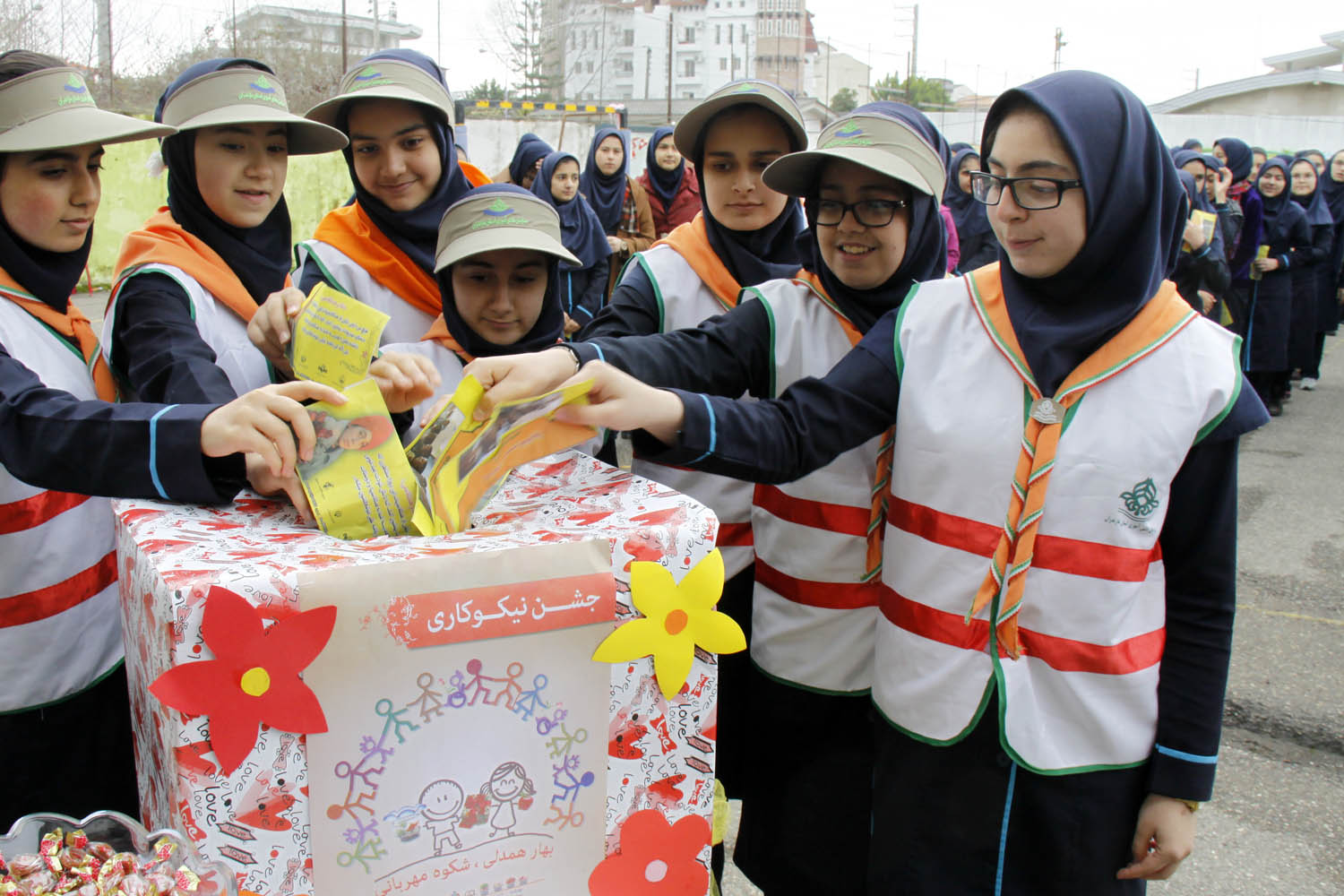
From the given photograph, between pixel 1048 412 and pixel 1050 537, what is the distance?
0.56 feet

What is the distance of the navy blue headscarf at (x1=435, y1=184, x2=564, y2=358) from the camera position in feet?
6.59

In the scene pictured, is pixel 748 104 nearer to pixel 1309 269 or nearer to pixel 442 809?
pixel 442 809

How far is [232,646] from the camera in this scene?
0.95m

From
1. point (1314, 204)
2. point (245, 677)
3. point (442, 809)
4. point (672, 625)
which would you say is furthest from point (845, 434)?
point (1314, 204)

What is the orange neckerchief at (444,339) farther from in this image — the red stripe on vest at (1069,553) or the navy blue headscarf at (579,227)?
the navy blue headscarf at (579,227)

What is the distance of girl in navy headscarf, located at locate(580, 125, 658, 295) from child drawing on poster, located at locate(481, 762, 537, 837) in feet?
21.9

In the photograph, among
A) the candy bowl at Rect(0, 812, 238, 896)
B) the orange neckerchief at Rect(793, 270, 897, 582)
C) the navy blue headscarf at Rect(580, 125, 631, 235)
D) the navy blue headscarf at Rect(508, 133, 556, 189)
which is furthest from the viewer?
the navy blue headscarf at Rect(580, 125, 631, 235)

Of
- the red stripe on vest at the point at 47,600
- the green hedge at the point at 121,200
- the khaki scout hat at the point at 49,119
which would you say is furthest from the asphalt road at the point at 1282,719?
the green hedge at the point at 121,200

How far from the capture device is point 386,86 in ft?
7.15

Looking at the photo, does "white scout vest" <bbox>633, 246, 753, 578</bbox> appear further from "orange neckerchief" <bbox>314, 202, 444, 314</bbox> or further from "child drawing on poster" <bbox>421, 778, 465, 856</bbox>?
"child drawing on poster" <bbox>421, 778, 465, 856</bbox>

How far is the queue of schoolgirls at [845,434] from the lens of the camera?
4.58 feet

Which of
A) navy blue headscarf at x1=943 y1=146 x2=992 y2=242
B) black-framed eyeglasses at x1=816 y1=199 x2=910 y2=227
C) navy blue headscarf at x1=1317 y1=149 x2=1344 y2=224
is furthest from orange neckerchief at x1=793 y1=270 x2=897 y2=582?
navy blue headscarf at x1=1317 y1=149 x2=1344 y2=224

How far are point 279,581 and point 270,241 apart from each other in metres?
1.29

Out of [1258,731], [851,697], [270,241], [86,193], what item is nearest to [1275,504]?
[1258,731]
